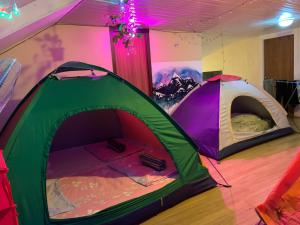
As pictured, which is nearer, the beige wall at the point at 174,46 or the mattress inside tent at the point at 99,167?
the mattress inside tent at the point at 99,167

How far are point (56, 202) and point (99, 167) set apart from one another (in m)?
0.70

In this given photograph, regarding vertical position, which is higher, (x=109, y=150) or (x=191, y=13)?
(x=191, y=13)

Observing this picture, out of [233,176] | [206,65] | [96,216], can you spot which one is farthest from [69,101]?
[206,65]

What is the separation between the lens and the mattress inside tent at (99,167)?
1.94 metres

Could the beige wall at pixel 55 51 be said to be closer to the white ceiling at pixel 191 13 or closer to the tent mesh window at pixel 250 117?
the white ceiling at pixel 191 13

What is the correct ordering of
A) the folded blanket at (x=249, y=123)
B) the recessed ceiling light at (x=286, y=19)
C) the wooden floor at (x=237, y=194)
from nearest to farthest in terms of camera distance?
the wooden floor at (x=237, y=194) < the folded blanket at (x=249, y=123) < the recessed ceiling light at (x=286, y=19)

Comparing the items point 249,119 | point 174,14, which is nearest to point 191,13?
point 174,14

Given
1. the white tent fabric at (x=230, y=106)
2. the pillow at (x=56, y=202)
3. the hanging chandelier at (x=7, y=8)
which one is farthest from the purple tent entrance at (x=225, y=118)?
the hanging chandelier at (x=7, y=8)

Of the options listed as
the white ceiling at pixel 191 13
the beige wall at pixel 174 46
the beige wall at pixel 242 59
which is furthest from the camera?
the beige wall at pixel 242 59

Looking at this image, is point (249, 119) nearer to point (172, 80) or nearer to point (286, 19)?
point (172, 80)

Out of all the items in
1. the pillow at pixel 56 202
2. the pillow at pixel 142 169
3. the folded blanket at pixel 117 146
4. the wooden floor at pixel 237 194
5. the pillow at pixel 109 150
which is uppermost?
the folded blanket at pixel 117 146

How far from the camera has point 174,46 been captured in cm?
428

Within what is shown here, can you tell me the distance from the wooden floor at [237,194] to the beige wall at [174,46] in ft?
6.57

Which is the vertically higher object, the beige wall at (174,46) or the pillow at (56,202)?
the beige wall at (174,46)
